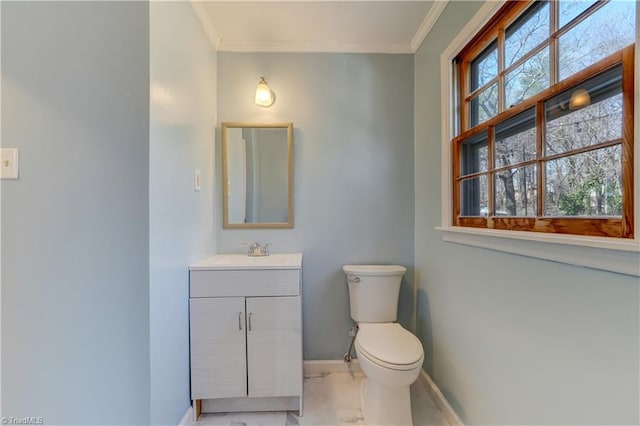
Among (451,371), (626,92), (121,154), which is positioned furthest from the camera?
(451,371)

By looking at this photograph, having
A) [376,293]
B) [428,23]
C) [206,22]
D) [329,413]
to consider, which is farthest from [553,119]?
[206,22]

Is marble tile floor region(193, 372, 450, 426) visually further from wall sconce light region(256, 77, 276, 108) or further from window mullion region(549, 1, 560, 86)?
wall sconce light region(256, 77, 276, 108)

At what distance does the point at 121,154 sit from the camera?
3.60ft

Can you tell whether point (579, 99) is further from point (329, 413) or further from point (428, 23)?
point (329, 413)

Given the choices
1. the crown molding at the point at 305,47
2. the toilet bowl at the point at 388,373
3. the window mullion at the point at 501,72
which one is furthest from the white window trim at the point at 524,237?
the toilet bowl at the point at 388,373

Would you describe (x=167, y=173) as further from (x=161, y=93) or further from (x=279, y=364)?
(x=279, y=364)

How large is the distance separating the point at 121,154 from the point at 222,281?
774 mm

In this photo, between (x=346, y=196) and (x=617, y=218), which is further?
(x=346, y=196)

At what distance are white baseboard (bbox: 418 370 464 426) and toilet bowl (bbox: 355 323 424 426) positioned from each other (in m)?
0.23

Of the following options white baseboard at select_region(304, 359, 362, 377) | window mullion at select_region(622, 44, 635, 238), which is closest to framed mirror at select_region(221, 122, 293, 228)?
white baseboard at select_region(304, 359, 362, 377)

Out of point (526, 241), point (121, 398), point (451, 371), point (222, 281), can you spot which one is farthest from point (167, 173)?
point (451, 371)

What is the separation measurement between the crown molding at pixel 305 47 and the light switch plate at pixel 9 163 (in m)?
1.35

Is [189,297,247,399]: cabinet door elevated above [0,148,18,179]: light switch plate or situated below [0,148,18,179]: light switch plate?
below

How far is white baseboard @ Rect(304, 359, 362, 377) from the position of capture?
6.36 ft
